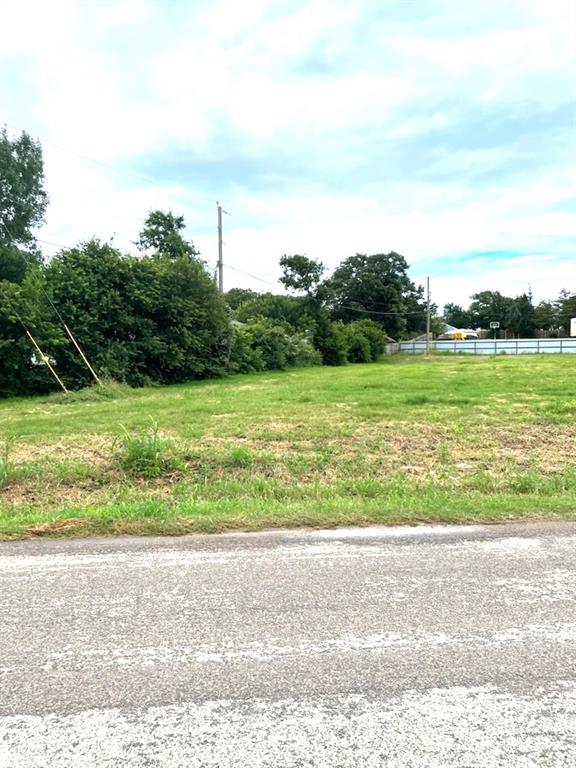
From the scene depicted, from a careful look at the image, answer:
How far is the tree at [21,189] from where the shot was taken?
108 feet

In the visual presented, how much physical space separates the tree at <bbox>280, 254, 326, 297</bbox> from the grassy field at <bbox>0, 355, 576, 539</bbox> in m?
29.0

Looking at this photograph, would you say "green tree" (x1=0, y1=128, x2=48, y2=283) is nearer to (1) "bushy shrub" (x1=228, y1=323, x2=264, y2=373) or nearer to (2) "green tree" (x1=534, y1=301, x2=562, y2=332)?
(1) "bushy shrub" (x1=228, y1=323, x2=264, y2=373)

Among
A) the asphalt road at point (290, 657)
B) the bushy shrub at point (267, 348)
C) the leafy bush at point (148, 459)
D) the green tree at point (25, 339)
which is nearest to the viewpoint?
the asphalt road at point (290, 657)

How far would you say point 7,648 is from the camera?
252 cm

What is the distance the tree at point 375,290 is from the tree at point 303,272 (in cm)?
1637

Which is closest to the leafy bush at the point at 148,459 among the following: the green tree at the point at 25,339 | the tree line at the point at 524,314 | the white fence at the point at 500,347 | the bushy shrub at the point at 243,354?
the green tree at the point at 25,339

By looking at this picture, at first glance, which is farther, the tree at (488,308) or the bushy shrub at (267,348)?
the tree at (488,308)

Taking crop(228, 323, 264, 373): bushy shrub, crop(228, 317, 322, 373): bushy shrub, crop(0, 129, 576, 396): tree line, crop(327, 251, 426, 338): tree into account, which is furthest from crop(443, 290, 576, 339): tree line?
crop(228, 323, 264, 373): bushy shrub

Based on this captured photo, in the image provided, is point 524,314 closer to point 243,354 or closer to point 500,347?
point 500,347

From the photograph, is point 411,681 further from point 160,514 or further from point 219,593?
point 160,514

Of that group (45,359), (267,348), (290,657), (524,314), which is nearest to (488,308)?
(524,314)

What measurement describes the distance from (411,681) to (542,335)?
87231 millimetres

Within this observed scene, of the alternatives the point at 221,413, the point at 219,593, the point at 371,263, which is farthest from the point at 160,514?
the point at 371,263

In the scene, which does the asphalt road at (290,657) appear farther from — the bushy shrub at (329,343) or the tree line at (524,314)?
the tree line at (524,314)
